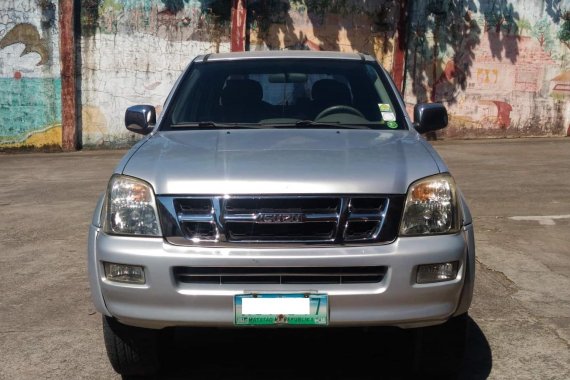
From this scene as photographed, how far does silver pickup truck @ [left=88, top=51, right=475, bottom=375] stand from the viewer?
3.52m

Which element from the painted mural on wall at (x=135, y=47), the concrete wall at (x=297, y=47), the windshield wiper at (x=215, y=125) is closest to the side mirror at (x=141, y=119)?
the windshield wiper at (x=215, y=125)

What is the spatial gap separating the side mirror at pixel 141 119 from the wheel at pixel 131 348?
62.9 inches

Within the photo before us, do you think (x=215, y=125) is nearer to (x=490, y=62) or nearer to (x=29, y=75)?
(x=29, y=75)

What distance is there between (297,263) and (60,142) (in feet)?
40.8

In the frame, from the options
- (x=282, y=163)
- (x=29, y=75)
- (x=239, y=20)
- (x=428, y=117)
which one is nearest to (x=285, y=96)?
(x=428, y=117)

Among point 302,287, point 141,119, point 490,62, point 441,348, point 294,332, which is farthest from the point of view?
point 490,62

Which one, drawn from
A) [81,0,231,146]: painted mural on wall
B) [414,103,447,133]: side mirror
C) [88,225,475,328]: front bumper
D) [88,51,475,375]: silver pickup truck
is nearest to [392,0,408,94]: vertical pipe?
[81,0,231,146]: painted mural on wall

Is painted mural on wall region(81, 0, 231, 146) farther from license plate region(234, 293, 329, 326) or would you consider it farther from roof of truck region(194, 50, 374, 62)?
license plate region(234, 293, 329, 326)

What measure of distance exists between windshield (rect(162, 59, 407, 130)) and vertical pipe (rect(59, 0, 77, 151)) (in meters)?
10.1

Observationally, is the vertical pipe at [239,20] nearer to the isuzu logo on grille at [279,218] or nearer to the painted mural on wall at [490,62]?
the painted mural on wall at [490,62]

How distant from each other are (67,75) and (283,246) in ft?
40.1

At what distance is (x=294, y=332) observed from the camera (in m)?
4.88

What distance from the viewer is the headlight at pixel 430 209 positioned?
364cm

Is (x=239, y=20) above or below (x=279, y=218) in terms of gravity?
above
